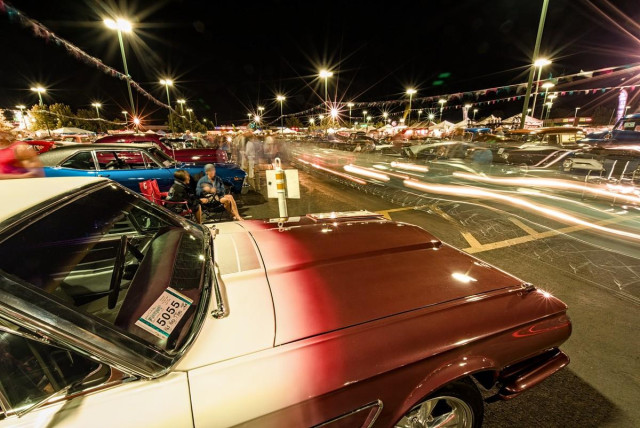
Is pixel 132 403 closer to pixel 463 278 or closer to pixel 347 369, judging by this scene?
pixel 347 369

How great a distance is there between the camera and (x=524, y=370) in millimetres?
1746

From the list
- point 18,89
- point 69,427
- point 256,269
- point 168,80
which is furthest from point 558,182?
point 18,89

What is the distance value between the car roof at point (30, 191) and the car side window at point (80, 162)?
5.66 metres

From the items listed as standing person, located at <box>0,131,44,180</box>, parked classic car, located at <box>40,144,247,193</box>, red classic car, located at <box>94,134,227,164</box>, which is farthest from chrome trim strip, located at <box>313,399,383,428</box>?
red classic car, located at <box>94,134,227,164</box>

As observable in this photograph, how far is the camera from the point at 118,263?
5.83ft

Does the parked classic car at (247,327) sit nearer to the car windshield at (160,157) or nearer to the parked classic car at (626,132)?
the car windshield at (160,157)

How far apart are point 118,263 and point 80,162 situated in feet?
20.6

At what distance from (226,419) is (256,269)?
2.77 feet

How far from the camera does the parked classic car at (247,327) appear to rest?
1073mm

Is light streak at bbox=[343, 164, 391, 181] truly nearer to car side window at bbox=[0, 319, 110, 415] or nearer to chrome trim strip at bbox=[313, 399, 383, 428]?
chrome trim strip at bbox=[313, 399, 383, 428]

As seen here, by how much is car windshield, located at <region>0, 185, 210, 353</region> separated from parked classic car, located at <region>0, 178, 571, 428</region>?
0.01 m

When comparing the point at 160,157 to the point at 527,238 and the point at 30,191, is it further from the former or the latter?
the point at 527,238

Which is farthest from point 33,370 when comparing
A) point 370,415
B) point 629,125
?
point 629,125

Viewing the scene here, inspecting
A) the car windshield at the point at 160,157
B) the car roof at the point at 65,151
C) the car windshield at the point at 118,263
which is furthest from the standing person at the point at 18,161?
the car windshield at the point at 160,157
